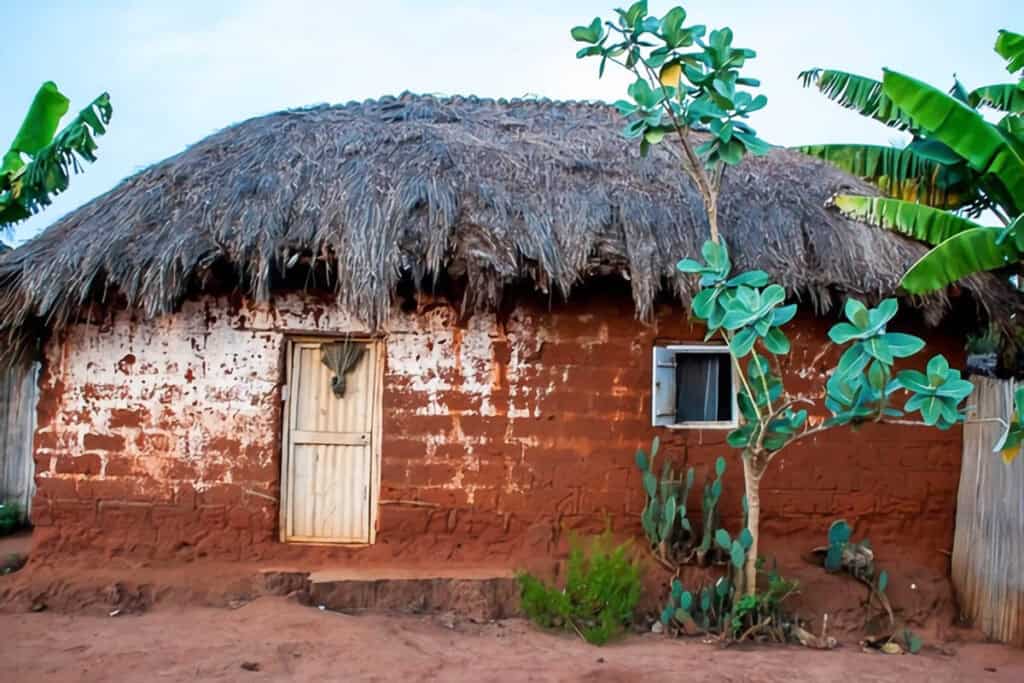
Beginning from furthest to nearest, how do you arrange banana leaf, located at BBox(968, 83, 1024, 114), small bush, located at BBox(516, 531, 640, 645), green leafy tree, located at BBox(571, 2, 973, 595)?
banana leaf, located at BBox(968, 83, 1024, 114) < small bush, located at BBox(516, 531, 640, 645) < green leafy tree, located at BBox(571, 2, 973, 595)

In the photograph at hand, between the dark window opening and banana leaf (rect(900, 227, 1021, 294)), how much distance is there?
144 centimetres


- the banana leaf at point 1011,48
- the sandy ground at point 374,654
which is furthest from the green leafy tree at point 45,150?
the banana leaf at point 1011,48

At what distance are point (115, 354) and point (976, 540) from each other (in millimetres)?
6235

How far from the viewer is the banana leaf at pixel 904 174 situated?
10.4 meters

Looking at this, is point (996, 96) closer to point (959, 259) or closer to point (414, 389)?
point (959, 259)

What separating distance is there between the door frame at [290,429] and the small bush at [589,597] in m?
1.37

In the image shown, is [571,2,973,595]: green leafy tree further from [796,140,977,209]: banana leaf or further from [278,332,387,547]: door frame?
[796,140,977,209]: banana leaf

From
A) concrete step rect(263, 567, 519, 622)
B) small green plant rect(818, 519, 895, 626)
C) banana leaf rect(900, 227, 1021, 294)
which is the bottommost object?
concrete step rect(263, 567, 519, 622)

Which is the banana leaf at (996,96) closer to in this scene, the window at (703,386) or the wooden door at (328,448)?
the window at (703,386)

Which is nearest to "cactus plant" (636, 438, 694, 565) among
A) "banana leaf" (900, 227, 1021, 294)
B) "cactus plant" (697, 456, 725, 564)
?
"cactus plant" (697, 456, 725, 564)

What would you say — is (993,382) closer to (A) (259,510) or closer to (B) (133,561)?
(A) (259,510)

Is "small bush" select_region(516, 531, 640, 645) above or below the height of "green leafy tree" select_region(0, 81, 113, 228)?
below

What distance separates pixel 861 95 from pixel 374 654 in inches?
292

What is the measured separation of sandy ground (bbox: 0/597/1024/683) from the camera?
5.30m
